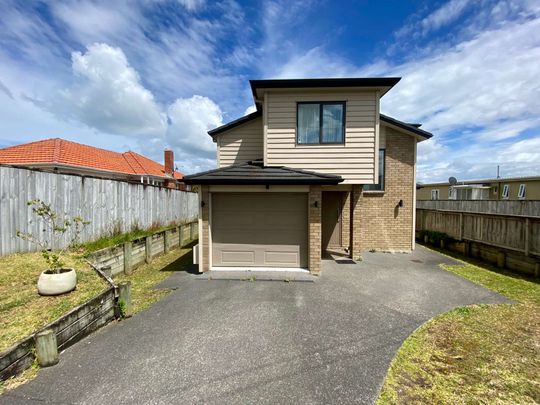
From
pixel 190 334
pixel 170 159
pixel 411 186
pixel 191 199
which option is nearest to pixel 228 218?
pixel 190 334

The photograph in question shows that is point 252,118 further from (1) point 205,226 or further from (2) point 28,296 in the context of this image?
(2) point 28,296

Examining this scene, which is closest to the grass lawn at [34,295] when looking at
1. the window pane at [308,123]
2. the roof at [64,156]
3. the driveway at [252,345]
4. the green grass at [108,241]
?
the green grass at [108,241]

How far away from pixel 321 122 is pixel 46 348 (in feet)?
27.8

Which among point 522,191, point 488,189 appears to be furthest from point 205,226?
point 488,189

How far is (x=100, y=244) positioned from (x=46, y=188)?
2308mm

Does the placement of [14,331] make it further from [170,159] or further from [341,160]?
[170,159]

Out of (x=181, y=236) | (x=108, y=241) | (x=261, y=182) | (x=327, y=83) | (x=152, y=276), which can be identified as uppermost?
(x=327, y=83)

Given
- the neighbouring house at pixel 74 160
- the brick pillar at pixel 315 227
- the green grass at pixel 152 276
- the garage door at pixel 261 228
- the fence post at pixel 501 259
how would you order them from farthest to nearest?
the neighbouring house at pixel 74 160, the fence post at pixel 501 259, the garage door at pixel 261 228, the brick pillar at pixel 315 227, the green grass at pixel 152 276

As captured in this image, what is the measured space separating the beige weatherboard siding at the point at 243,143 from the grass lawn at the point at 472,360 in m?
7.83

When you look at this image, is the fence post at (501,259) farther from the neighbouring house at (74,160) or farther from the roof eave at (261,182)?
the neighbouring house at (74,160)

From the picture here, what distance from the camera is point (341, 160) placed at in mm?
8422

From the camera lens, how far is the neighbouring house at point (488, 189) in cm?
2158

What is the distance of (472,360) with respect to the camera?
3.77 meters

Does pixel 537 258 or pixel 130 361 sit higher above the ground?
pixel 537 258
